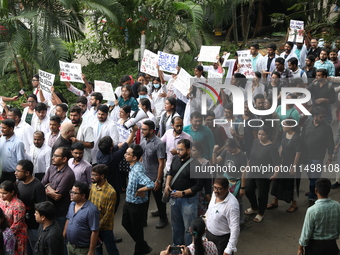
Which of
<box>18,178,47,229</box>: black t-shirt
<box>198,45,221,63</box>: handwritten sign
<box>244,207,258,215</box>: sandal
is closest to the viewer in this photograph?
<box>18,178,47,229</box>: black t-shirt

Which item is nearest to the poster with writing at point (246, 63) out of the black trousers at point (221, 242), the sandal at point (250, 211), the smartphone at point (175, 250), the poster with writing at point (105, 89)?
the poster with writing at point (105, 89)

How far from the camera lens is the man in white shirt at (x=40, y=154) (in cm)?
676

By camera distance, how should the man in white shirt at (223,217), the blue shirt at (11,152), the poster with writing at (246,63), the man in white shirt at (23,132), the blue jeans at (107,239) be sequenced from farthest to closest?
the poster with writing at (246,63)
the man in white shirt at (23,132)
the blue shirt at (11,152)
the blue jeans at (107,239)
the man in white shirt at (223,217)

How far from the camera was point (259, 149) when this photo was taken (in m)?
6.67

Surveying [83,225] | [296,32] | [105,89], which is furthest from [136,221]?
[296,32]

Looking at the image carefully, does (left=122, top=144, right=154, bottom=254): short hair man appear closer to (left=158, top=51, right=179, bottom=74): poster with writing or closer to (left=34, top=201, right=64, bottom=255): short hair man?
(left=34, top=201, right=64, bottom=255): short hair man

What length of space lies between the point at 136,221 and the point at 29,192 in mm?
1401

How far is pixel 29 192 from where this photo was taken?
5.54 metres

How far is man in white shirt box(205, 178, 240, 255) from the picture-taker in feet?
16.4

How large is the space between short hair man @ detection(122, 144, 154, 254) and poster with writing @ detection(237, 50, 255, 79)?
5104 millimetres

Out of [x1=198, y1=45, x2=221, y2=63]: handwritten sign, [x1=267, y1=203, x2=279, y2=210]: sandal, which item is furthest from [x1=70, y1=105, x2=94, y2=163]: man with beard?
[x1=198, y1=45, x2=221, y2=63]: handwritten sign

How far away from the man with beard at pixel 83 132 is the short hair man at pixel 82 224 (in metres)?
1.73

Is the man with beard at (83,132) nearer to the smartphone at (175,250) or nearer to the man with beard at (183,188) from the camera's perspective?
the man with beard at (183,188)

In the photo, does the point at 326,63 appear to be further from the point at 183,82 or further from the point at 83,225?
the point at 83,225
